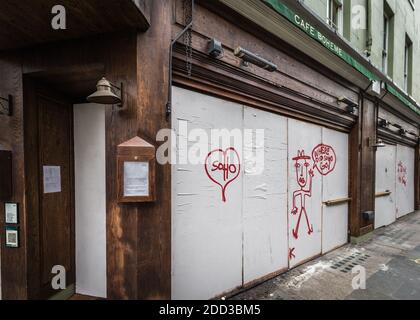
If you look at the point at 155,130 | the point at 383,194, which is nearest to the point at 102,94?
the point at 155,130

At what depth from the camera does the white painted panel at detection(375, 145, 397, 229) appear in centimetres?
787

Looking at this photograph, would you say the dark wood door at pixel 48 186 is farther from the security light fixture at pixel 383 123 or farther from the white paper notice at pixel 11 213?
the security light fixture at pixel 383 123

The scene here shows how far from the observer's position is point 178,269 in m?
3.18

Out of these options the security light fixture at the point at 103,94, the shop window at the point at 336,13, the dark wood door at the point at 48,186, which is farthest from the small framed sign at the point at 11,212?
the shop window at the point at 336,13

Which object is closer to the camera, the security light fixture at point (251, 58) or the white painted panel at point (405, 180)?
the security light fixture at point (251, 58)

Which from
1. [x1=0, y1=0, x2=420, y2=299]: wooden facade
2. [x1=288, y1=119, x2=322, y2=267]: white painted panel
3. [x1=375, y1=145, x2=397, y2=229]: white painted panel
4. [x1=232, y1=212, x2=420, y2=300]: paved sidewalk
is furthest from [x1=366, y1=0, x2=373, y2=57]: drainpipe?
[x1=232, y1=212, x2=420, y2=300]: paved sidewalk

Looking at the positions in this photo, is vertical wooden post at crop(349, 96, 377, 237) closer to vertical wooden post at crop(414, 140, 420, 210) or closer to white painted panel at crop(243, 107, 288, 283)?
white painted panel at crop(243, 107, 288, 283)

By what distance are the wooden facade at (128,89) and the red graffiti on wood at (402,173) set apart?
9.03 metres

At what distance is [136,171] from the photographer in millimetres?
2648

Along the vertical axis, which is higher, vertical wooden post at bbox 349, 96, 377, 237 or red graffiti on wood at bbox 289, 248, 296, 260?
vertical wooden post at bbox 349, 96, 377, 237

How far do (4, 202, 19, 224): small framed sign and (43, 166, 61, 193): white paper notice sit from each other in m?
0.38

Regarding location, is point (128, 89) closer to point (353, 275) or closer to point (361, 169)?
point (353, 275)

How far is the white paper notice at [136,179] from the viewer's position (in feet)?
8.64
